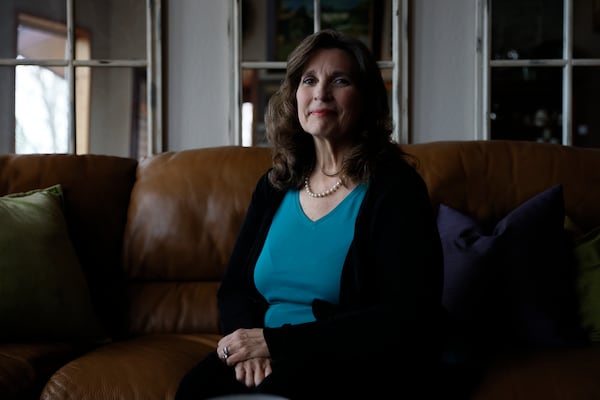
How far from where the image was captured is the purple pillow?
1710 mm

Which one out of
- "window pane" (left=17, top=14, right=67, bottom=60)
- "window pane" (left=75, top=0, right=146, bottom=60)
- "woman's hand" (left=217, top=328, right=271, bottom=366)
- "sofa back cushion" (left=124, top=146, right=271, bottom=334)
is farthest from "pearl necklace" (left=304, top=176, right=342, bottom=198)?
"window pane" (left=17, top=14, right=67, bottom=60)

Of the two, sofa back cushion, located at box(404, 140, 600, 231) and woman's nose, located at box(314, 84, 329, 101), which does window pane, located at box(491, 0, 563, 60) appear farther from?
woman's nose, located at box(314, 84, 329, 101)

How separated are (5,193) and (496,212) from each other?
174cm

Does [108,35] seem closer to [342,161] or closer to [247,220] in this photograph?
[247,220]

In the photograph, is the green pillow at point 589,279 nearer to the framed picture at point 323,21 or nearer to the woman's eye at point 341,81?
the woman's eye at point 341,81

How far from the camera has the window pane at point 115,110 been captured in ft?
8.53

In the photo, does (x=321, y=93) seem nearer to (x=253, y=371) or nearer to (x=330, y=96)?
(x=330, y=96)

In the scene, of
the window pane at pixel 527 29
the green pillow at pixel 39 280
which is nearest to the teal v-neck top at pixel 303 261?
the green pillow at pixel 39 280

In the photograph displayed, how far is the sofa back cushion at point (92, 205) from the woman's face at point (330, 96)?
0.93m

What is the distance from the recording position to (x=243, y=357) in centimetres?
137

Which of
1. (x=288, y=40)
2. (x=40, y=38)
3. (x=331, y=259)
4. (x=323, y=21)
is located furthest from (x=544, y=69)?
(x=40, y=38)

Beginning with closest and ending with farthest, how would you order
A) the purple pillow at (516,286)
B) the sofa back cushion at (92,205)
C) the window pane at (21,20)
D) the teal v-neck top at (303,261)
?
1. the teal v-neck top at (303,261)
2. the purple pillow at (516,286)
3. the sofa back cushion at (92,205)
4. the window pane at (21,20)

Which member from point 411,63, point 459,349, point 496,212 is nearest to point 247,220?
point 459,349

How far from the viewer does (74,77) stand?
2.62m
